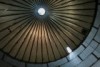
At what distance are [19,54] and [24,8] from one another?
755 mm

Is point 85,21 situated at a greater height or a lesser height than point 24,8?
lesser

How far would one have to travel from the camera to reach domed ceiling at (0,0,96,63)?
325cm

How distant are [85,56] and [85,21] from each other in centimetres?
55

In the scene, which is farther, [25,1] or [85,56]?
[85,56]

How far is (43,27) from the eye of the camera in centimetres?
343

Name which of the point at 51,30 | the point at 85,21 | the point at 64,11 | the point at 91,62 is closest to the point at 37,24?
the point at 51,30

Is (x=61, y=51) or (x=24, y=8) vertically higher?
(x=24, y=8)

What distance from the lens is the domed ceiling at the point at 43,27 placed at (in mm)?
3252

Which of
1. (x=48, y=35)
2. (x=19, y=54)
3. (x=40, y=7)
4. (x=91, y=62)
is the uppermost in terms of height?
(x=40, y=7)

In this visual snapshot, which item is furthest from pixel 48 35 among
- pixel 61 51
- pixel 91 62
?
pixel 91 62

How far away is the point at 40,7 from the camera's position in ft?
10.7

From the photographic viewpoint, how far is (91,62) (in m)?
3.36

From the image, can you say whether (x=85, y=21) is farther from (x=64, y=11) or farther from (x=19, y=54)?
(x=19, y=54)

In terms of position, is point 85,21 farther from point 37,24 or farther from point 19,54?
point 19,54
